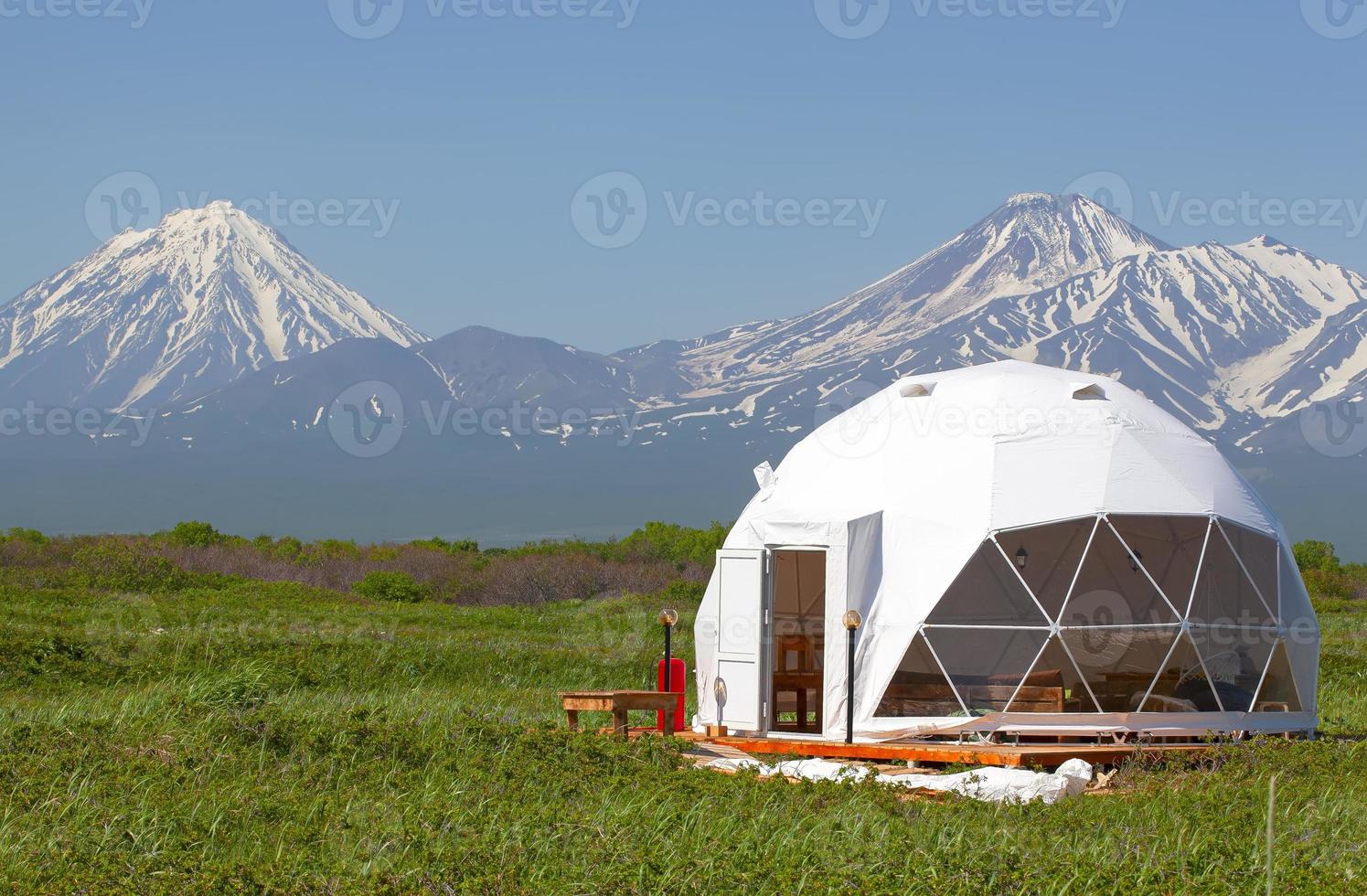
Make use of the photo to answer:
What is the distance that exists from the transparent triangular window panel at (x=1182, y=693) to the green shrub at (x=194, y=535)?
31066mm

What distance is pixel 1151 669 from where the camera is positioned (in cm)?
1745

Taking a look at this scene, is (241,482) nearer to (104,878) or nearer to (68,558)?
(68,558)

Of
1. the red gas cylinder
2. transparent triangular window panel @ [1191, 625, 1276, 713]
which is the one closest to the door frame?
the red gas cylinder

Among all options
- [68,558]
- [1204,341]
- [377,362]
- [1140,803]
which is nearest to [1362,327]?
[1204,341]

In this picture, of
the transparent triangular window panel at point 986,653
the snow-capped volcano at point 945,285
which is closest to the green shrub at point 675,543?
the transparent triangular window panel at point 986,653

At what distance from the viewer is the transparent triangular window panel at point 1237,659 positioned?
591 inches

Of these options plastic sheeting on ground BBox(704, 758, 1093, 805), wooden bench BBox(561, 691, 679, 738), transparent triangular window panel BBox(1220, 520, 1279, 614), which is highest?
transparent triangular window panel BBox(1220, 520, 1279, 614)

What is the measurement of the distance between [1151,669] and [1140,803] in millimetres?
6620

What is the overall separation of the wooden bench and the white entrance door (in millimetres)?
874

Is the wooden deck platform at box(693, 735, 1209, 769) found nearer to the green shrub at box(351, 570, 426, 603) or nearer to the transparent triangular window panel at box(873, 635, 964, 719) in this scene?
the transparent triangular window panel at box(873, 635, 964, 719)

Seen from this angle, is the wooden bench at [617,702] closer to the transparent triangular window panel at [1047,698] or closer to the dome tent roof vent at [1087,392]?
the transparent triangular window panel at [1047,698]

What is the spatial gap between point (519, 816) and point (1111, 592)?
973 cm

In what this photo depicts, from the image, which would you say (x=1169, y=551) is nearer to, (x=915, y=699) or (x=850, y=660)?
(x=915, y=699)

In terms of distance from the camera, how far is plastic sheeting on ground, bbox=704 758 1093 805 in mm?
11578
